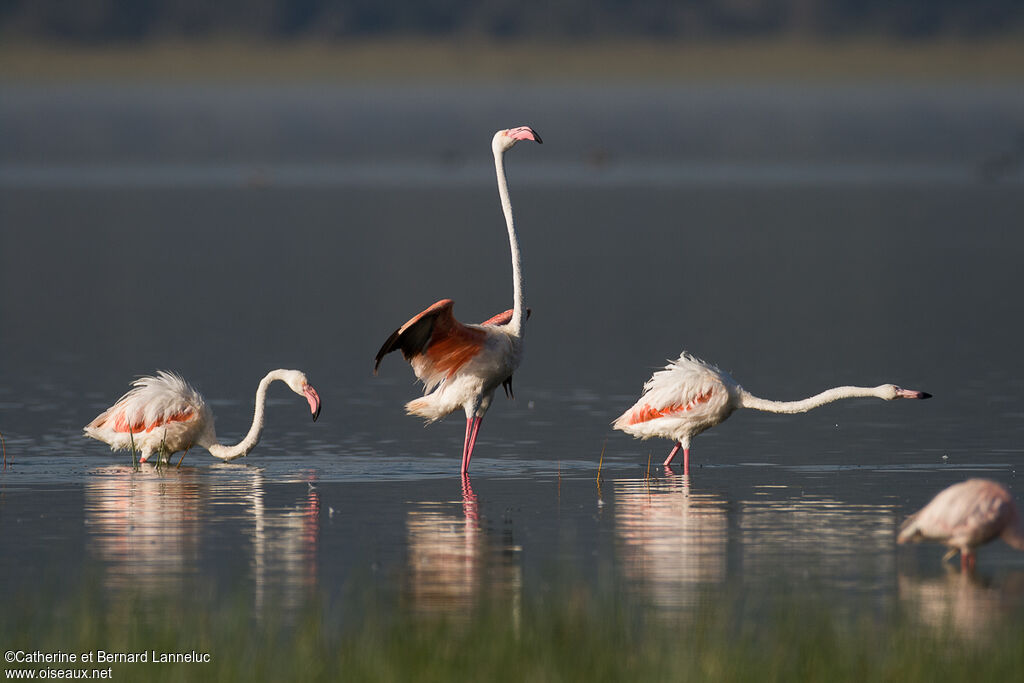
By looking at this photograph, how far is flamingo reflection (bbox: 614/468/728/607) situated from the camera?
→ 11.2 metres

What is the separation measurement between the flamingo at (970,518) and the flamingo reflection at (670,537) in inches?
44.2

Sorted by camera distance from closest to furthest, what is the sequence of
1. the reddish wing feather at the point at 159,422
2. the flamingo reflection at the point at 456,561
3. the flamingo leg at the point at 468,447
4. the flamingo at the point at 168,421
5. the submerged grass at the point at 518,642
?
the submerged grass at the point at 518,642
the flamingo reflection at the point at 456,561
the flamingo leg at the point at 468,447
the flamingo at the point at 168,421
the reddish wing feather at the point at 159,422

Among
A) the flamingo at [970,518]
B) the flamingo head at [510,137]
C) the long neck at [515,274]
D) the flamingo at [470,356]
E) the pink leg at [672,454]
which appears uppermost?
the flamingo head at [510,137]

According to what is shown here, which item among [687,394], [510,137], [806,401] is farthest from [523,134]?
[806,401]

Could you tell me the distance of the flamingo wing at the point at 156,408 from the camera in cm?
1593

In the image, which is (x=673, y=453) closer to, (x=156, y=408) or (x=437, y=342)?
(x=437, y=342)

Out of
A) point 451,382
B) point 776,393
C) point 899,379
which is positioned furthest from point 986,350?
point 451,382

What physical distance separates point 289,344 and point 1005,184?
7962 cm

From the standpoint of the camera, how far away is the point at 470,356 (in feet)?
50.8

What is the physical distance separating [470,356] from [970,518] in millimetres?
5101

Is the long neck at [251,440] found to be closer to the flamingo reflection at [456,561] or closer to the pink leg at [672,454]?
the flamingo reflection at [456,561]

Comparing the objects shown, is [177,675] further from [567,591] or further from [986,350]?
[986,350]

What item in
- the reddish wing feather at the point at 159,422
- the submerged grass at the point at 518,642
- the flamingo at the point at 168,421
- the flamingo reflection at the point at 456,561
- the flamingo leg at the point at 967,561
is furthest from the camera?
the reddish wing feather at the point at 159,422

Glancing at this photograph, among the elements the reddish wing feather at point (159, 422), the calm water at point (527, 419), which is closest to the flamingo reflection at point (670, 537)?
the calm water at point (527, 419)
